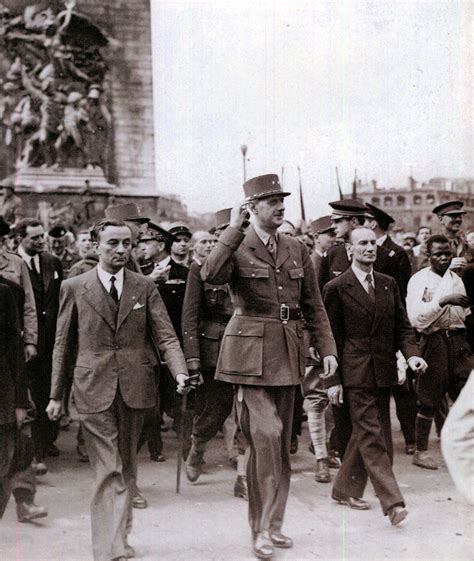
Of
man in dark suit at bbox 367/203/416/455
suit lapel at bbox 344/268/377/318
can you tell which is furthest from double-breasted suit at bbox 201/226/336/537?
man in dark suit at bbox 367/203/416/455

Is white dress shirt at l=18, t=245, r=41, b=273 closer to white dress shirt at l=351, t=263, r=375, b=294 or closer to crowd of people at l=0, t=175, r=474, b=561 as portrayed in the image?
crowd of people at l=0, t=175, r=474, b=561

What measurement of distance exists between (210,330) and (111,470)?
219 cm

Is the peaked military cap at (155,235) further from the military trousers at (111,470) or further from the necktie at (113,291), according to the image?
the military trousers at (111,470)

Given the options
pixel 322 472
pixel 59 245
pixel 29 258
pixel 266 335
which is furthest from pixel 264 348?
pixel 59 245

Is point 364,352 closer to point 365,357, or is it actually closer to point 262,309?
point 365,357

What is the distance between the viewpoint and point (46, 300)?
727 cm

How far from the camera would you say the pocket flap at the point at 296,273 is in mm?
5141

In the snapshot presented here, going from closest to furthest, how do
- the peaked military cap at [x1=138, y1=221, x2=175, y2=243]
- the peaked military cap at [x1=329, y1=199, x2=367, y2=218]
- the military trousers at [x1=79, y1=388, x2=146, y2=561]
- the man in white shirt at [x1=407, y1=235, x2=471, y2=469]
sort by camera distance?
the military trousers at [x1=79, y1=388, x2=146, y2=561], the man in white shirt at [x1=407, y1=235, x2=471, y2=469], the peaked military cap at [x1=329, y1=199, x2=367, y2=218], the peaked military cap at [x1=138, y1=221, x2=175, y2=243]

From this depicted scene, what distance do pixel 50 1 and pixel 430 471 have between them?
50.5ft

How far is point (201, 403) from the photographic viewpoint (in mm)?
6707

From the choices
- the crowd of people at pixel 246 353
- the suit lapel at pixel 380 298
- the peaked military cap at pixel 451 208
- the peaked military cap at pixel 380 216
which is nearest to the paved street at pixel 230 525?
the crowd of people at pixel 246 353

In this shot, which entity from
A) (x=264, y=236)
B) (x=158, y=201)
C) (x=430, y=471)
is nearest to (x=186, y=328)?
(x=264, y=236)

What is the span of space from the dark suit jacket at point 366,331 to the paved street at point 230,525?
932mm

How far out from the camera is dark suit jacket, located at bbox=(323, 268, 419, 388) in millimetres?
5586
